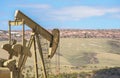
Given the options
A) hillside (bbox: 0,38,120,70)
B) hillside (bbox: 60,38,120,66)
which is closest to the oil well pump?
hillside (bbox: 0,38,120,70)

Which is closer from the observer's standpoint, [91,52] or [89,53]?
[89,53]

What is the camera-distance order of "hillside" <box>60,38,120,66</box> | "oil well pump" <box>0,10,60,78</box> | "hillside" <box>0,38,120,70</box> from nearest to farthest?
"oil well pump" <box>0,10,60,78</box>, "hillside" <box>0,38,120,70</box>, "hillside" <box>60,38,120,66</box>

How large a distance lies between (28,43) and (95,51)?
251ft

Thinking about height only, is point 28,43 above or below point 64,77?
above

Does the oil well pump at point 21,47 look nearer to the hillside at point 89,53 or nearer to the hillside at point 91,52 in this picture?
the hillside at point 89,53

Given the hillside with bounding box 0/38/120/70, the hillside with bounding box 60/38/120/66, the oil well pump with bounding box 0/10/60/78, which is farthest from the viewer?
the hillside with bounding box 60/38/120/66

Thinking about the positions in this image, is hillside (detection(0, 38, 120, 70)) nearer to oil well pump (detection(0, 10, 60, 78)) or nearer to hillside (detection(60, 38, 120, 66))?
hillside (detection(60, 38, 120, 66))

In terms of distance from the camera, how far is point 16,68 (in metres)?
17.2

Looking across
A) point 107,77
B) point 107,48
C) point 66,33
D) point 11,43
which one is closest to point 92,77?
point 107,77

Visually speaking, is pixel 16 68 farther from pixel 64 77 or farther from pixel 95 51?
pixel 95 51

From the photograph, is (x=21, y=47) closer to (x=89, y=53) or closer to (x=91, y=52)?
(x=89, y=53)

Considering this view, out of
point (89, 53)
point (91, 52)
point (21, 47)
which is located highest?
point (21, 47)

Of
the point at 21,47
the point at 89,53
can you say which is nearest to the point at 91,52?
the point at 89,53

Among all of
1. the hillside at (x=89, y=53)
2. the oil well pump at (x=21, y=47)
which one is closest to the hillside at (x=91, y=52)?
the hillside at (x=89, y=53)
